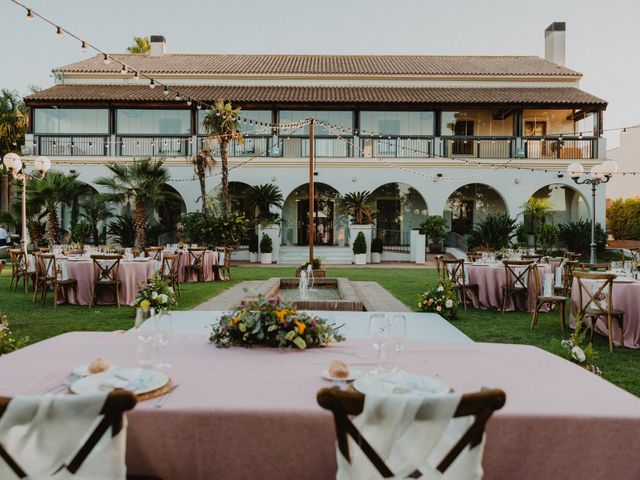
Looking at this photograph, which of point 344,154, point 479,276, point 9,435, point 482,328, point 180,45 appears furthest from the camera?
point 180,45

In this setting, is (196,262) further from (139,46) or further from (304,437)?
(139,46)

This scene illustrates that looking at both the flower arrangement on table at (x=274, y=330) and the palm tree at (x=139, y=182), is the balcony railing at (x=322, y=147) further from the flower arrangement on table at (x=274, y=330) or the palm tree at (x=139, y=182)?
the flower arrangement on table at (x=274, y=330)

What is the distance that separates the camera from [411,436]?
161cm

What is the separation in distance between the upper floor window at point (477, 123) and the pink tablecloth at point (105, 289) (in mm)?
18550

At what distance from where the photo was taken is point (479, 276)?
33.7ft

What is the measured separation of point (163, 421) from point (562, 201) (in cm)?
2674

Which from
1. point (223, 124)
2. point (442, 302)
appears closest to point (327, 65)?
point (223, 124)

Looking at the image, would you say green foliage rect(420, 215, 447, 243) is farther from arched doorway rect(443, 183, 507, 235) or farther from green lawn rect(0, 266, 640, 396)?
green lawn rect(0, 266, 640, 396)

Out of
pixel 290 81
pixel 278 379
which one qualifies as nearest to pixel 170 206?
pixel 290 81

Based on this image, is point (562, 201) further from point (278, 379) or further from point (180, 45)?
point (278, 379)

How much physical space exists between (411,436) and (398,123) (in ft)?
79.6

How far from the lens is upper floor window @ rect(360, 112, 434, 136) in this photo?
2455cm

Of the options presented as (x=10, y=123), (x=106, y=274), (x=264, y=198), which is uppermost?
(x=10, y=123)

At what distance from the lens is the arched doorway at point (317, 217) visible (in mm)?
25141
